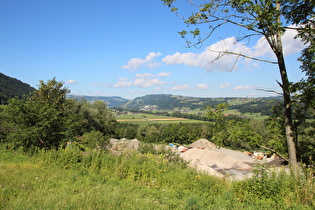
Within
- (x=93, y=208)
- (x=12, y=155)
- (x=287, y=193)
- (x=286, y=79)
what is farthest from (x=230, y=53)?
(x=12, y=155)

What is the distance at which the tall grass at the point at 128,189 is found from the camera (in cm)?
370

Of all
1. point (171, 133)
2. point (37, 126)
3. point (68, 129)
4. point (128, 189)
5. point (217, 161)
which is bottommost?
point (171, 133)

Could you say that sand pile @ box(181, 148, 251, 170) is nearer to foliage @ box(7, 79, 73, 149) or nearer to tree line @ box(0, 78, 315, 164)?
tree line @ box(0, 78, 315, 164)

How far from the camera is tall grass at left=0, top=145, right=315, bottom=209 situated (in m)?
3.70

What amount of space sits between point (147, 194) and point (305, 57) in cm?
701

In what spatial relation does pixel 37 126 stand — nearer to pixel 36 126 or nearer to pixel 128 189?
pixel 36 126

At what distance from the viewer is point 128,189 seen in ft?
15.4

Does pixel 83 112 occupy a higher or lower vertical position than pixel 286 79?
lower

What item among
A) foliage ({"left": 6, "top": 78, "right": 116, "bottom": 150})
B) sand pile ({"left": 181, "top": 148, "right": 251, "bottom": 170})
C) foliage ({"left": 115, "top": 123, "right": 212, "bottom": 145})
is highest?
foliage ({"left": 6, "top": 78, "right": 116, "bottom": 150})

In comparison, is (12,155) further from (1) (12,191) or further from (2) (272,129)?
(2) (272,129)

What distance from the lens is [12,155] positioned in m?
7.43

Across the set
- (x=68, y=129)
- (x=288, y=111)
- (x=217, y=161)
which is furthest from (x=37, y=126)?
(x=217, y=161)

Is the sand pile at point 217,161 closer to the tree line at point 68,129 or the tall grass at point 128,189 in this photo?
the tree line at point 68,129

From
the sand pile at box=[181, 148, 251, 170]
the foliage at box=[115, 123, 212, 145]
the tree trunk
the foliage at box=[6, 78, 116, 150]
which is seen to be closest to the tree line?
the foliage at box=[6, 78, 116, 150]
